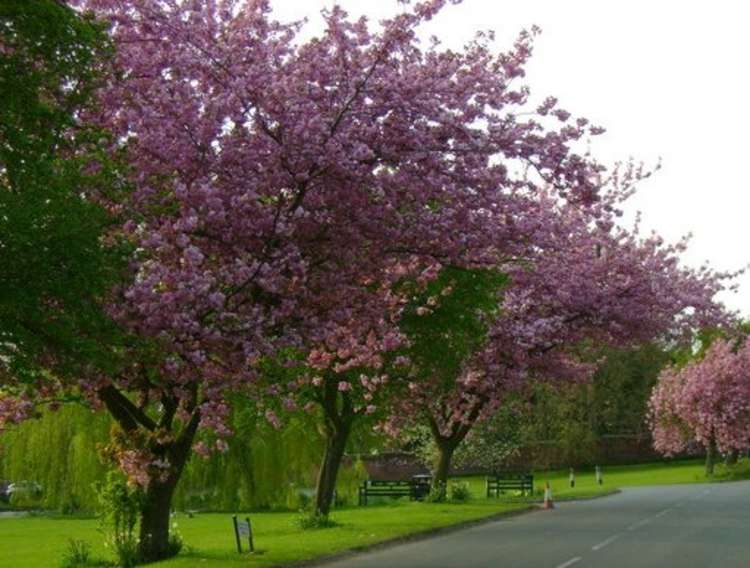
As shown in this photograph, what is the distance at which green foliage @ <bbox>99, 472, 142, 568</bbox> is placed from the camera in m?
18.1

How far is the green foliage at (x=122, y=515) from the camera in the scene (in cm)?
1814

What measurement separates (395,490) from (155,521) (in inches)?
1067

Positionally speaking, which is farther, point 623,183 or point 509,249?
point 623,183

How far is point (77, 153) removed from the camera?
42.8 ft

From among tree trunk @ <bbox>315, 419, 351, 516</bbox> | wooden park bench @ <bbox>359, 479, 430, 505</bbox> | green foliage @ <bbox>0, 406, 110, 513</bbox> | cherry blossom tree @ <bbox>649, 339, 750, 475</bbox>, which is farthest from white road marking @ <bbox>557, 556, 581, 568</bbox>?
cherry blossom tree @ <bbox>649, 339, 750, 475</bbox>

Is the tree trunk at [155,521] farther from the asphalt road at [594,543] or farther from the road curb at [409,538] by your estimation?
the asphalt road at [594,543]

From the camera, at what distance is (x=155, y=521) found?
18203 mm

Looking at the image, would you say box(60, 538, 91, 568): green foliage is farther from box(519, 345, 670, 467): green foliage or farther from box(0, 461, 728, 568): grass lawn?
box(519, 345, 670, 467): green foliage

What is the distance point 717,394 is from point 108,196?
171 feet

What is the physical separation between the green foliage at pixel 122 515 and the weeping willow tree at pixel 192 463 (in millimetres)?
14936

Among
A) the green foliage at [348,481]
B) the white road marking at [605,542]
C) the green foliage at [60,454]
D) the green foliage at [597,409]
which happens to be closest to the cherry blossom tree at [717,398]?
the green foliage at [597,409]

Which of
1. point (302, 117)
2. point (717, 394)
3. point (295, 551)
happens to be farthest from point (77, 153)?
point (717, 394)

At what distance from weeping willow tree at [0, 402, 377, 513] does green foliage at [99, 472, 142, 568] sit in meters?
14.9

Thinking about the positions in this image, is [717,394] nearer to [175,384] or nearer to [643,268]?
[643,268]
